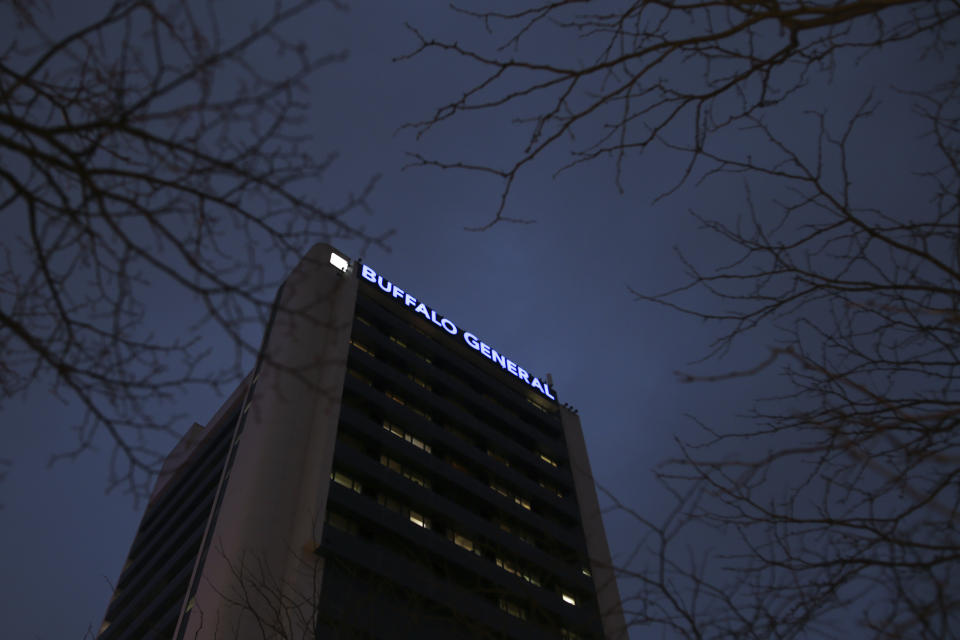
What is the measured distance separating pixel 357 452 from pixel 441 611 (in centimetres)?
803

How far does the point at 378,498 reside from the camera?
102 ft

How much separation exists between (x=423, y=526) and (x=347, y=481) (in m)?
4.42

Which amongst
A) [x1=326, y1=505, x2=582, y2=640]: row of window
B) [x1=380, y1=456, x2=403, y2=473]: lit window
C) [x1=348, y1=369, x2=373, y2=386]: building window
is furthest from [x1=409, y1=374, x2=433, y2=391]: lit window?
[x1=326, y1=505, x2=582, y2=640]: row of window

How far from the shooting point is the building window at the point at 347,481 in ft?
98.2

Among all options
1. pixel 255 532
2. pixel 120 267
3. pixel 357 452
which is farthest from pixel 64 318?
pixel 357 452

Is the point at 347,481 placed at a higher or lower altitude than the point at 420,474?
lower

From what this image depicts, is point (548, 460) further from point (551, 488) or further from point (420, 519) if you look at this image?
point (420, 519)

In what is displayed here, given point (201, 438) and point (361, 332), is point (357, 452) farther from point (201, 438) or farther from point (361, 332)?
point (201, 438)

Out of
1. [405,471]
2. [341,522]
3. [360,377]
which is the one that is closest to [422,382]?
[360,377]

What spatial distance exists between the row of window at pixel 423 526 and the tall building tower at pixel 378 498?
0.32ft

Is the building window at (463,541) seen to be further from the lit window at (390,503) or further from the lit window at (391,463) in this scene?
the lit window at (391,463)

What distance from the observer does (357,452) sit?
100 feet

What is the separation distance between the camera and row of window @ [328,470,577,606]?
28625mm

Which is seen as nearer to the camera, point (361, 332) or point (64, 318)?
point (64, 318)
